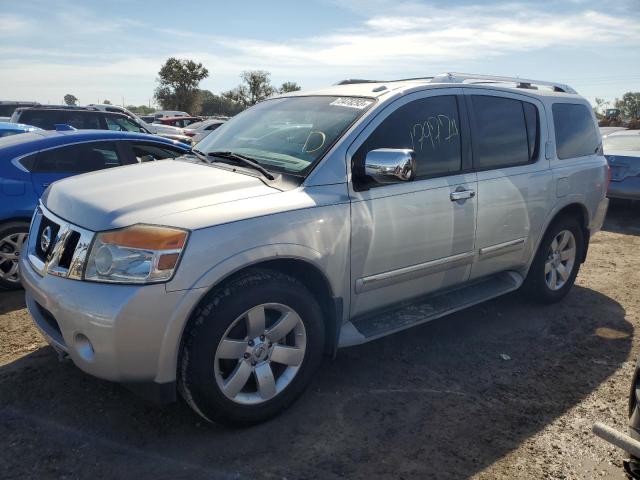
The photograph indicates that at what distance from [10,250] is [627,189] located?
8701mm

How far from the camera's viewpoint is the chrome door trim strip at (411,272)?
10.7 ft

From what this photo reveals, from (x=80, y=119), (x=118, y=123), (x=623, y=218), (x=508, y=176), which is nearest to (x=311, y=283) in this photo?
(x=508, y=176)

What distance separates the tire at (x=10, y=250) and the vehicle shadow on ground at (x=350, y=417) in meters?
1.42

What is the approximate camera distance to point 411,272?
137 inches

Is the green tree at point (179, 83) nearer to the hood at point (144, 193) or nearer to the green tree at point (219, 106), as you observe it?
the green tree at point (219, 106)

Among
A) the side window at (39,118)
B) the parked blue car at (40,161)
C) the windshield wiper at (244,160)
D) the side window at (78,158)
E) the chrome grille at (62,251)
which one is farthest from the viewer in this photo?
the side window at (39,118)

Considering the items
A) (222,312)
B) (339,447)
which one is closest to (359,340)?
(339,447)

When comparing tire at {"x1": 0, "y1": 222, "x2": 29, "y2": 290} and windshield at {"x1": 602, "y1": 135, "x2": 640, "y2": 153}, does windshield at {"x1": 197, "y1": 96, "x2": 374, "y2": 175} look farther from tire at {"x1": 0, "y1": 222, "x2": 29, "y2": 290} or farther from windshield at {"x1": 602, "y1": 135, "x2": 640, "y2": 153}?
windshield at {"x1": 602, "y1": 135, "x2": 640, "y2": 153}

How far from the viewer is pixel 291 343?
300 centimetres

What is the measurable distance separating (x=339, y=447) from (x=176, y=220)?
1.42 metres

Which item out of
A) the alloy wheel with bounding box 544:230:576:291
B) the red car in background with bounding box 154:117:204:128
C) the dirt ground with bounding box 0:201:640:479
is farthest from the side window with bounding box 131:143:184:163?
the red car in background with bounding box 154:117:204:128

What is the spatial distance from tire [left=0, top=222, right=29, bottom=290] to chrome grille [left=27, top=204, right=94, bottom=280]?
6.24 feet

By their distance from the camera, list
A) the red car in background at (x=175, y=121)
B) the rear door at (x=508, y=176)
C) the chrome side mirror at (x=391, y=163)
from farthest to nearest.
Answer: the red car in background at (x=175, y=121), the rear door at (x=508, y=176), the chrome side mirror at (x=391, y=163)

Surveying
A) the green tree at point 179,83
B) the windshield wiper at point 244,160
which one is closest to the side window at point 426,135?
the windshield wiper at point 244,160
